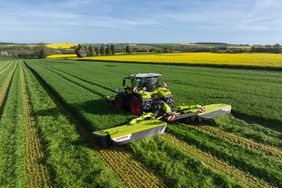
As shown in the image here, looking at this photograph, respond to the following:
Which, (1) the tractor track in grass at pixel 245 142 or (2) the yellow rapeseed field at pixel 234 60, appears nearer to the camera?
(1) the tractor track in grass at pixel 245 142

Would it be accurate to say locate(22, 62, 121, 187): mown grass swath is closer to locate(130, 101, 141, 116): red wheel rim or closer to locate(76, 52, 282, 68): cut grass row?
locate(130, 101, 141, 116): red wheel rim

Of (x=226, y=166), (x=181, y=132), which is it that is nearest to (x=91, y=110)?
(x=181, y=132)

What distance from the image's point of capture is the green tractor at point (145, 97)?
9.45 metres

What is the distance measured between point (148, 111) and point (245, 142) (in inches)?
158

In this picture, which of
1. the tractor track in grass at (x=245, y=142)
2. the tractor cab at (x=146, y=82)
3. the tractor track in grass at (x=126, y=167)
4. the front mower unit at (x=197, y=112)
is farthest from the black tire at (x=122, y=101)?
the tractor track in grass at (x=245, y=142)

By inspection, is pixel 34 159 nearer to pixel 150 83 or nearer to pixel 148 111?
pixel 148 111

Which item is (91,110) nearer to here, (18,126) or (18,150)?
(18,126)

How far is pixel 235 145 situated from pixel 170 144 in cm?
214

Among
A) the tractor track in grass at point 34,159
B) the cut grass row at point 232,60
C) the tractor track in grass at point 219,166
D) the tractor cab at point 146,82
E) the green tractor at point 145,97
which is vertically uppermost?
the cut grass row at point 232,60

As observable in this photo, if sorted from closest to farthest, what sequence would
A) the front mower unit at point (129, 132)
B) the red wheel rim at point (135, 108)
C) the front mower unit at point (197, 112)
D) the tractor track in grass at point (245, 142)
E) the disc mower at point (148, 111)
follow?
the tractor track in grass at point (245, 142) → the front mower unit at point (129, 132) → the disc mower at point (148, 111) → the front mower unit at point (197, 112) → the red wheel rim at point (135, 108)

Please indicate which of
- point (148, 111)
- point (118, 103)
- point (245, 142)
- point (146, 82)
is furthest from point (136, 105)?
point (245, 142)

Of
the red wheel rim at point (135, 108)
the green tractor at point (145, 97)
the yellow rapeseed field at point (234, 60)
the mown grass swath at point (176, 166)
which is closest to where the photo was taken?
the mown grass swath at point (176, 166)

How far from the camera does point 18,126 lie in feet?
31.2

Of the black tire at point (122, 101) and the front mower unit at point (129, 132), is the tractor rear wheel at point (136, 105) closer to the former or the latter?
the black tire at point (122, 101)
